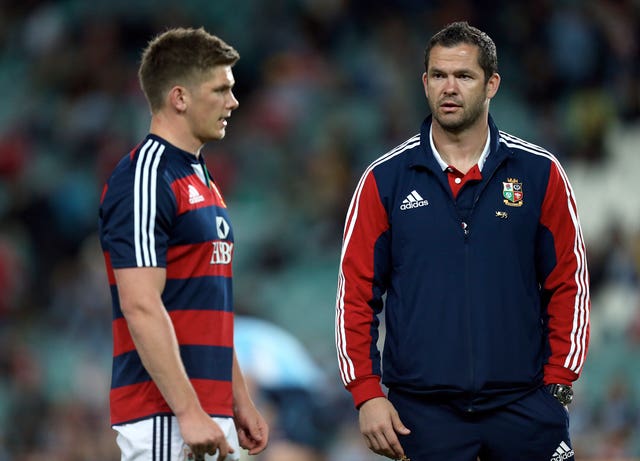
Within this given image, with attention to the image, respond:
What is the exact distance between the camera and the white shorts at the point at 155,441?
Answer: 3.25 meters

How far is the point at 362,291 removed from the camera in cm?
373

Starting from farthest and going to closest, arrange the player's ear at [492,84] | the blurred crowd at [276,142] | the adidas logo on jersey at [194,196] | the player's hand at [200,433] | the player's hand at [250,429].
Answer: the blurred crowd at [276,142], the player's ear at [492,84], the player's hand at [250,429], the adidas logo on jersey at [194,196], the player's hand at [200,433]

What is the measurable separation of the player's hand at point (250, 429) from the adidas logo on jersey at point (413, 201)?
0.76 metres

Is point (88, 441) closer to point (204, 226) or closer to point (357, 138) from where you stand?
point (357, 138)

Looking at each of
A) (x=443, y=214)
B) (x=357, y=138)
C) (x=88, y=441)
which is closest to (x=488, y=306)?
(x=443, y=214)

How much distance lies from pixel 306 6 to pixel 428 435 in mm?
7031

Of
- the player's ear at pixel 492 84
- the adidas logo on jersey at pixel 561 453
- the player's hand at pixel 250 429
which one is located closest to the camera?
the player's hand at pixel 250 429

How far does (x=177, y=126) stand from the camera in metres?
3.42

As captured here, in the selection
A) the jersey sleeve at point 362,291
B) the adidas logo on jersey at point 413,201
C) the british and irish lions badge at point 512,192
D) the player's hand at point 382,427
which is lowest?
the player's hand at point 382,427

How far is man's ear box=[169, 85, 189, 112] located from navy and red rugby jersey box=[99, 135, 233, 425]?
0.35 feet

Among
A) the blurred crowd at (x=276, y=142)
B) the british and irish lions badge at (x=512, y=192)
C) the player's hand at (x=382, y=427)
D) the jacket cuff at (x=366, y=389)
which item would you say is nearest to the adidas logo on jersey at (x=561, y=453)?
the player's hand at (x=382, y=427)

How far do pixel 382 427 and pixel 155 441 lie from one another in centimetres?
71

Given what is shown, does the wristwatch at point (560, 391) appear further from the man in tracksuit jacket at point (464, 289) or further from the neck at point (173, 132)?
the neck at point (173, 132)

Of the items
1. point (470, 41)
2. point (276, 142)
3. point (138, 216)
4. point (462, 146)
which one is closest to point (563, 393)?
point (462, 146)
